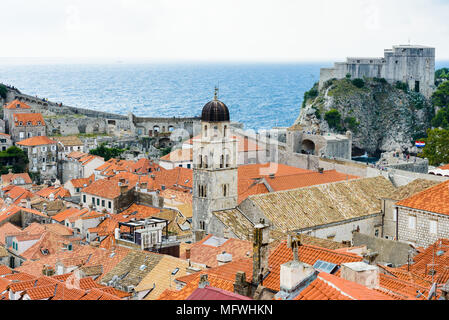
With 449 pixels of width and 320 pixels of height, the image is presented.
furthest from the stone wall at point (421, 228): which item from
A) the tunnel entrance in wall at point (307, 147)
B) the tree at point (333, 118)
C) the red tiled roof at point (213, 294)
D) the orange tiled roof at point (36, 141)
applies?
the tree at point (333, 118)

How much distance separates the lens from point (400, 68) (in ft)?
274

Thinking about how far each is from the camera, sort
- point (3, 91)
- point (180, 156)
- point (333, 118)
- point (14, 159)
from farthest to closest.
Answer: point (333, 118) < point (3, 91) < point (14, 159) < point (180, 156)

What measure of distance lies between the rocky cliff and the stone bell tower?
51761mm

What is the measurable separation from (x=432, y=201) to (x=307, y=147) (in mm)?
28400

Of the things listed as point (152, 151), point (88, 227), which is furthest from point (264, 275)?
point (152, 151)


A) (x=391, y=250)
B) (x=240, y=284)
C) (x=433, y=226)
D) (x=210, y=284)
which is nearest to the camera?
(x=240, y=284)

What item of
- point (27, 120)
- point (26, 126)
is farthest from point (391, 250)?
point (27, 120)

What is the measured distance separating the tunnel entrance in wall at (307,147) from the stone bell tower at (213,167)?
25.2 meters

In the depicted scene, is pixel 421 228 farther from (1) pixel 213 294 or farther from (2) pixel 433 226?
(1) pixel 213 294

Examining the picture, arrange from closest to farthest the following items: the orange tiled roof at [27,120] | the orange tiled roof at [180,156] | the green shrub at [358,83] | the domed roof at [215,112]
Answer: the domed roof at [215,112], the orange tiled roof at [180,156], the orange tiled roof at [27,120], the green shrub at [358,83]

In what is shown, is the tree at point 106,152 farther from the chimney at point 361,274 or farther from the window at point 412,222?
the chimney at point 361,274

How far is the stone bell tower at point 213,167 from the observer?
27427 mm

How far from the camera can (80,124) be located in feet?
232

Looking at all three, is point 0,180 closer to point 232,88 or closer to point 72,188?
point 72,188
